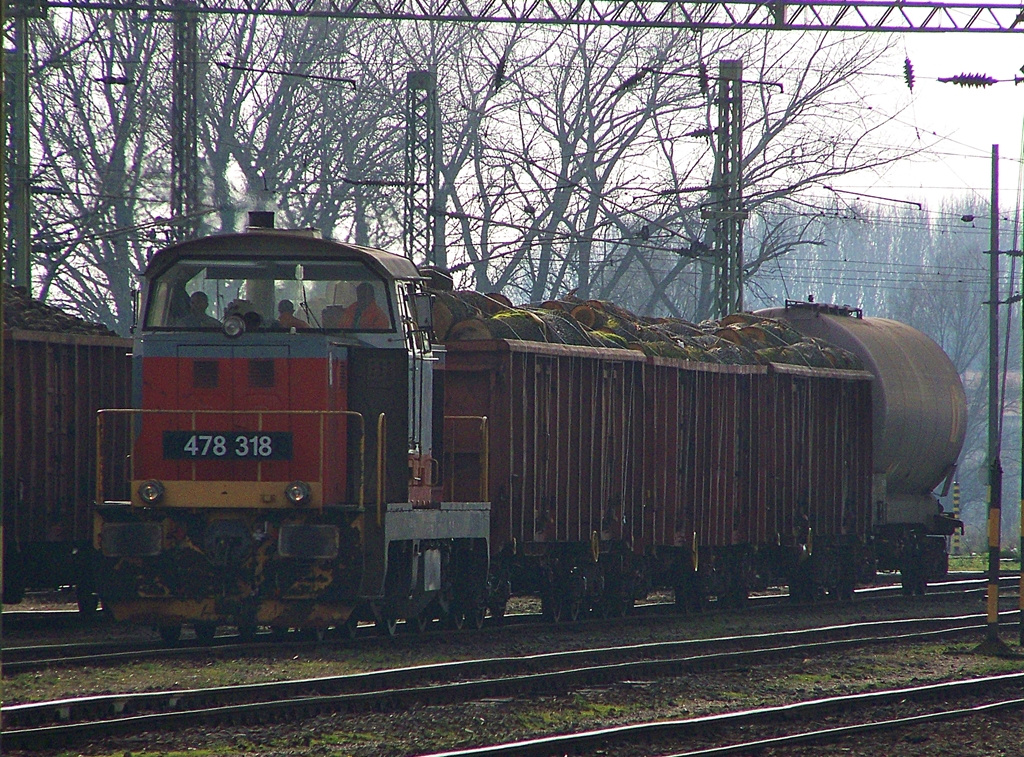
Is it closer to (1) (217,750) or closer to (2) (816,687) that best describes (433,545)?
(2) (816,687)

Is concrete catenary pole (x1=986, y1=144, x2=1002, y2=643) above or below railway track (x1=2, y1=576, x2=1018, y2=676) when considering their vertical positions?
above

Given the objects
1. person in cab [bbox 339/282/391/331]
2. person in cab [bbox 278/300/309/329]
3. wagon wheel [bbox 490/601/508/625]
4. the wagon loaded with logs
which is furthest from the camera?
wagon wheel [bbox 490/601/508/625]

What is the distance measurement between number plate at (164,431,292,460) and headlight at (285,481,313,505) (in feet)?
1.22

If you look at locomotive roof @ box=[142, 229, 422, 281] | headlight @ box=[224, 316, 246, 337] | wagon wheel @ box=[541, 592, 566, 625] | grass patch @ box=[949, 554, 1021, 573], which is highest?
locomotive roof @ box=[142, 229, 422, 281]

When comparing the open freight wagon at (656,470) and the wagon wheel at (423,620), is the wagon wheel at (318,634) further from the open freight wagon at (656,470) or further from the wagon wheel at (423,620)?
the open freight wagon at (656,470)

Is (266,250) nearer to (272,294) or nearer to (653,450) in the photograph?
(272,294)

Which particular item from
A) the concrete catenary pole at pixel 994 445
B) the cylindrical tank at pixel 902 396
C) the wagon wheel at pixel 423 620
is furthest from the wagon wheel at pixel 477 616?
the cylindrical tank at pixel 902 396

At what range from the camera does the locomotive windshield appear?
12.6 metres

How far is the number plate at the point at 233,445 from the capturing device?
1250 cm

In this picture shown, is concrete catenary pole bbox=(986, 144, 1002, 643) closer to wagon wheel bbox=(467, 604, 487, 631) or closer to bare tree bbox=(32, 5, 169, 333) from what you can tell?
wagon wheel bbox=(467, 604, 487, 631)

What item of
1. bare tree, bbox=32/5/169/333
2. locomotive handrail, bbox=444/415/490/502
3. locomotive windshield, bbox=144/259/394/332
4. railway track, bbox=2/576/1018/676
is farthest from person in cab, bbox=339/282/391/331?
bare tree, bbox=32/5/169/333

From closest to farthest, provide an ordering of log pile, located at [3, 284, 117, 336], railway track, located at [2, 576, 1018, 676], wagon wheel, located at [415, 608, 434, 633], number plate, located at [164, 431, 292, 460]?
railway track, located at [2, 576, 1018, 676] → number plate, located at [164, 431, 292, 460] → wagon wheel, located at [415, 608, 434, 633] → log pile, located at [3, 284, 117, 336]

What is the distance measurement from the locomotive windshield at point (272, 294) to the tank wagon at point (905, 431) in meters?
12.1

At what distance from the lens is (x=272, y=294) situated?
12711 millimetres
